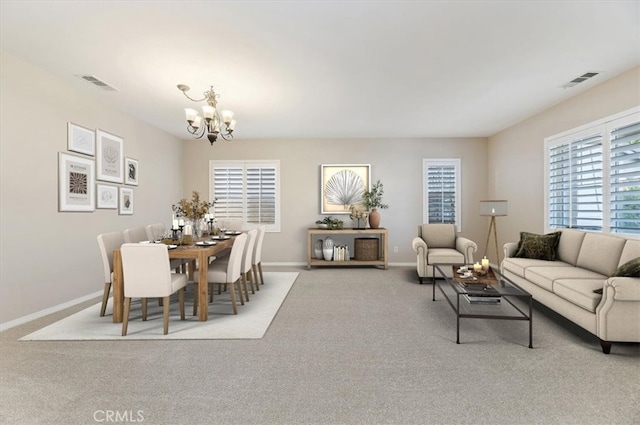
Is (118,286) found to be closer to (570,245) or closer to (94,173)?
(94,173)

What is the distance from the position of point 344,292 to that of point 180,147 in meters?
4.72

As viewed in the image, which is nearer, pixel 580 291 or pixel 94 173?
pixel 580 291

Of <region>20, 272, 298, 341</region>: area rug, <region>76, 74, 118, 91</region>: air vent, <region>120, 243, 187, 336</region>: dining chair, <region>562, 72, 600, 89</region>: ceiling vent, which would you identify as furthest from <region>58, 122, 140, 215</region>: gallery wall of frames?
<region>562, 72, 600, 89</region>: ceiling vent

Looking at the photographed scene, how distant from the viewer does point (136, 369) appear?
2.18 metres

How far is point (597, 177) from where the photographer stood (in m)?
3.58

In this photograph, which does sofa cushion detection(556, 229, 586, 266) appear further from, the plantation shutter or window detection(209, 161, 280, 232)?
window detection(209, 161, 280, 232)

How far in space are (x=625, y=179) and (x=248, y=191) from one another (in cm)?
584

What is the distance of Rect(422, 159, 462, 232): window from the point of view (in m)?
6.22

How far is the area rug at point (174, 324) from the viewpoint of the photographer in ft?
8.98

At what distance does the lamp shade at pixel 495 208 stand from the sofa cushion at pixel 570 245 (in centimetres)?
111

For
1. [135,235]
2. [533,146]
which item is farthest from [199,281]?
[533,146]

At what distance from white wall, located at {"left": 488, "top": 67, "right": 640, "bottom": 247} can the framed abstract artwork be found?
2.56 meters

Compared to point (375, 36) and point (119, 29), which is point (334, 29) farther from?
point (119, 29)

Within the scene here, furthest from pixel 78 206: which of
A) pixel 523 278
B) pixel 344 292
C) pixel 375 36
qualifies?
pixel 523 278
